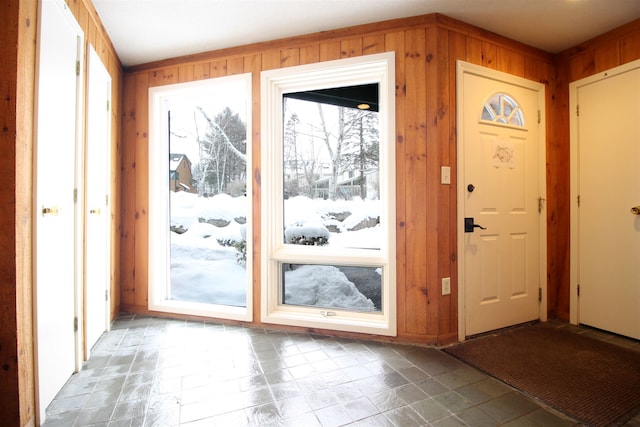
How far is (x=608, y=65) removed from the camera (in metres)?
2.57

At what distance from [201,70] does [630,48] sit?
3577 millimetres

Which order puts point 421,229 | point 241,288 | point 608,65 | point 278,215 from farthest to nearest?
1. point 241,288
2. point 278,215
3. point 608,65
4. point 421,229

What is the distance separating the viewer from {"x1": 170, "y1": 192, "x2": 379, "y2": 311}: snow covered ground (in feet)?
8.77

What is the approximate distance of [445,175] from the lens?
236cm

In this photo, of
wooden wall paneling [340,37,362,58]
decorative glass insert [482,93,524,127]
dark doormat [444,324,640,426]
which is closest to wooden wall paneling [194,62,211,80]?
wooden wall paneling [340,37,362,58]

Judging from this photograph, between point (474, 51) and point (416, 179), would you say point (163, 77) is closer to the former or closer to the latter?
point (416, 179)

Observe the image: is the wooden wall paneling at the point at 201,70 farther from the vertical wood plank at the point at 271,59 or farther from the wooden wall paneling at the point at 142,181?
the vertical wood plank at the point at 271,59

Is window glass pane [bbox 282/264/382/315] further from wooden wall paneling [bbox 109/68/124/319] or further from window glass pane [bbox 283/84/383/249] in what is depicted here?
wooden wall paneling [bbox 109/68/124/319]

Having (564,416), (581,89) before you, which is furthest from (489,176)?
(564,416)

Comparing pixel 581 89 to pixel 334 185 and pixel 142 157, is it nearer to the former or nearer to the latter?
pixel 334 185

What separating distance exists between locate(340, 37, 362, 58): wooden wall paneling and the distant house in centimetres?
178

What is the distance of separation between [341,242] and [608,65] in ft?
8.78

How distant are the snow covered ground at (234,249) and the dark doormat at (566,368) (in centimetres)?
96

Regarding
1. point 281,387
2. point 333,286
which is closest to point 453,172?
point 333,286
